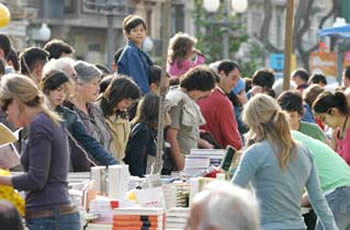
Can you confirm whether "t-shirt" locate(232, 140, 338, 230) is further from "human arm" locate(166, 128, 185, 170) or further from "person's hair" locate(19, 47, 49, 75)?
"human arm" locate(166, 128, 185, 170)

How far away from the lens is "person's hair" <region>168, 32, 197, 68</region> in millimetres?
14055

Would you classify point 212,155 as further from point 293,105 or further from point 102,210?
point 102,210

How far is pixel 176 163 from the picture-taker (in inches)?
493

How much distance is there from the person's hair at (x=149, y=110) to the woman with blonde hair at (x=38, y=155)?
371cm

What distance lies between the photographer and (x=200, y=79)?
12.7 m

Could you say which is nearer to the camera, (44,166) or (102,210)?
(44,166)

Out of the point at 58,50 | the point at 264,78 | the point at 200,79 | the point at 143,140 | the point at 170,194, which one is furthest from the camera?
the point at 264,78

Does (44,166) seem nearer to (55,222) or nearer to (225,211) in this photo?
(55,222)

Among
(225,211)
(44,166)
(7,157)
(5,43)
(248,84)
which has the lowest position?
(248,84)

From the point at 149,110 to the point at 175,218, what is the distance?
2.36 metres

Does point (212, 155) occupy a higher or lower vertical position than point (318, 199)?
lower

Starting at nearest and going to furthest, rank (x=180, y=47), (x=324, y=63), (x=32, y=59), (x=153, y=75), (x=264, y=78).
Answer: (x=32, y=59), (x=153, y=75), (x=180, y=47), (x=264, y=78), (x=324, y=63)

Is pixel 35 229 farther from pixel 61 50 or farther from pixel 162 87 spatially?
pixel 61 50

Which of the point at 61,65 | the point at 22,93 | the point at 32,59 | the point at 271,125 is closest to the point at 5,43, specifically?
the point at 32,59
